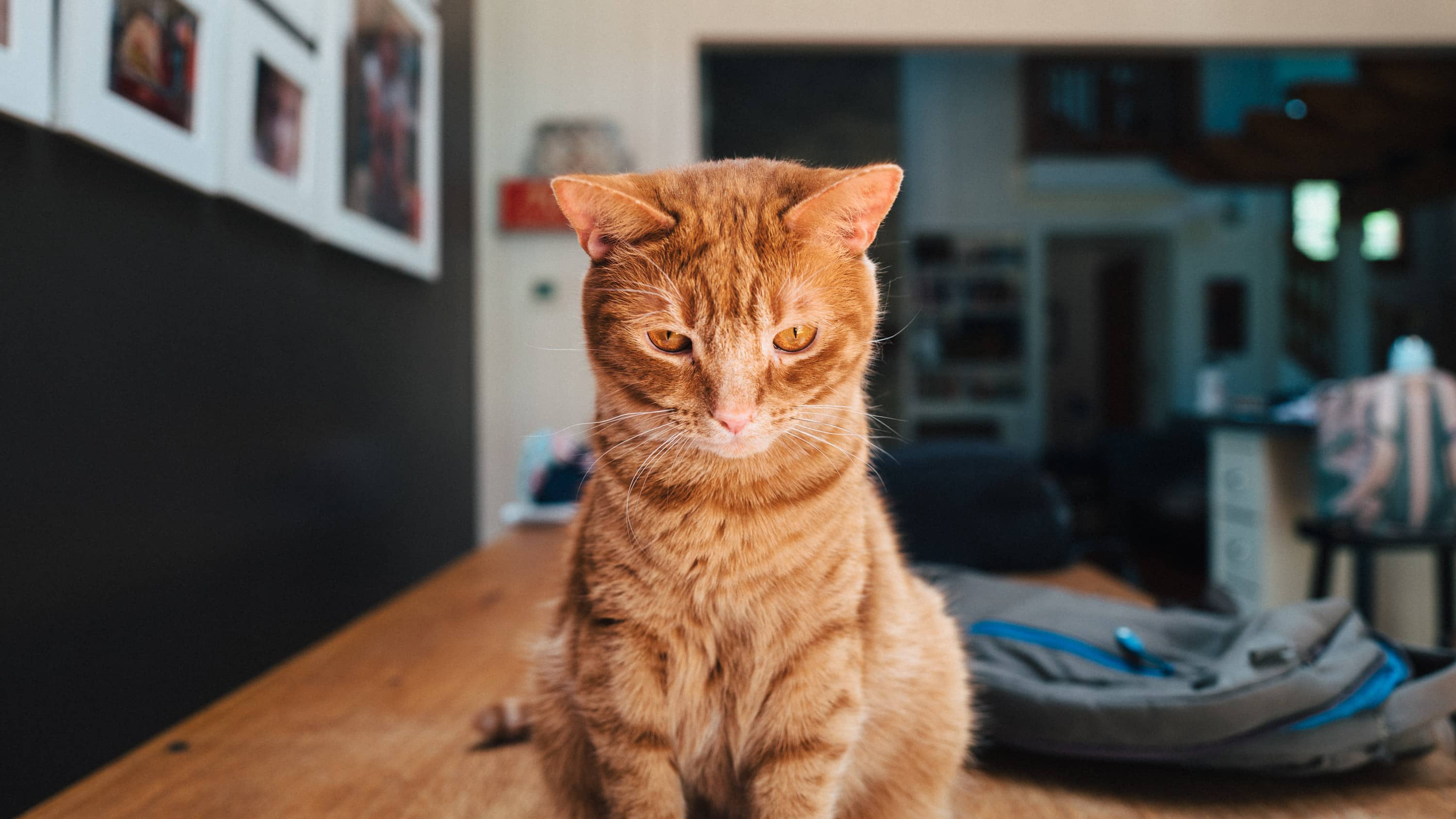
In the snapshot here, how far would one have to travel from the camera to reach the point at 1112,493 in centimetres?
502

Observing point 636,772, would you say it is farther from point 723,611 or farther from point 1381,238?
point 1381,238

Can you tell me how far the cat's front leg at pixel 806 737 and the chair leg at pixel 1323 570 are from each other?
224 cm

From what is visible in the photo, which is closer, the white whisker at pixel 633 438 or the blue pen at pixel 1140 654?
the white whisker at pixel 633 438

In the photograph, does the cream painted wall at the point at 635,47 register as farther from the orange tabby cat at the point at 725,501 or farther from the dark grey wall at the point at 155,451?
the orange tabby cat at the point at 725,501

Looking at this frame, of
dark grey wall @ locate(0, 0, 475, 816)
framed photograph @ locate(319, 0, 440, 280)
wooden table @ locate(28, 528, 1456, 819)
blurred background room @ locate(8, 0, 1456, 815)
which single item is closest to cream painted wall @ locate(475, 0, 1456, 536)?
blurred background room @ locate(8, 0, 1456, 815)

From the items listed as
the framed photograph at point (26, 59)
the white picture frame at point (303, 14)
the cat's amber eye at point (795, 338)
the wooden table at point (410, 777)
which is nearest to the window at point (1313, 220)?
the wooden table at point (410, 777)

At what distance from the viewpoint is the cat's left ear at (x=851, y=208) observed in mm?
644

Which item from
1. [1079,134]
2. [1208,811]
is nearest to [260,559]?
[1208,811]

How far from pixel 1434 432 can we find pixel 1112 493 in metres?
2.96

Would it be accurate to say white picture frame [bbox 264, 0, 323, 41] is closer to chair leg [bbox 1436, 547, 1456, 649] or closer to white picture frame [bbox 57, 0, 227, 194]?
white picture frame [bbox 57, 0, 227, 194]

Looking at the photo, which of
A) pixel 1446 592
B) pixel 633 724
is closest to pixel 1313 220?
pixel 1446 592

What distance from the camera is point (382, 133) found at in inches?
66.2

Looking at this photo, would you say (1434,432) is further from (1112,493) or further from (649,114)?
(1112,493)

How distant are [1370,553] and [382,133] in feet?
8.98
